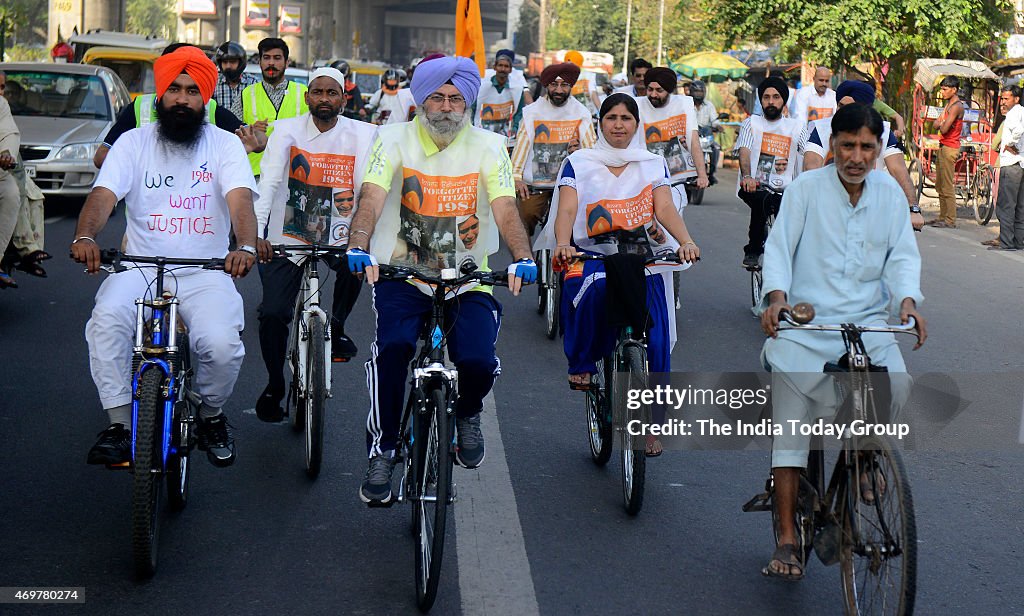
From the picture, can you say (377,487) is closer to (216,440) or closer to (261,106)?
(216,440)

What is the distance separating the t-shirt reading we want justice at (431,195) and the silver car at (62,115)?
36.7 feet

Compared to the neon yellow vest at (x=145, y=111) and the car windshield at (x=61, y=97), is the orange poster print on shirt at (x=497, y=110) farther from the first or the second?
the neon yellow vest at (x=145, y=111)

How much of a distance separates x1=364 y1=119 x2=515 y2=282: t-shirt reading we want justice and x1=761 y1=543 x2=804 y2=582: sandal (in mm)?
1669

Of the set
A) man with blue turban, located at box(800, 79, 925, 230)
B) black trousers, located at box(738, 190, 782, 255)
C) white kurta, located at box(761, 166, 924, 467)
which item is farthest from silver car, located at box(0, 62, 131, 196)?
white kurta, located at box(761, 166, 924, 467)

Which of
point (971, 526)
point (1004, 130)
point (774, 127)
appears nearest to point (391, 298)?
point (971, 526)

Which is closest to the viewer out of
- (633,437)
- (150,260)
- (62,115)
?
(150,260)

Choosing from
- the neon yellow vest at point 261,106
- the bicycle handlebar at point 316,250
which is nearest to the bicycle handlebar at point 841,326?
the bicycle handlebar at point 316,250

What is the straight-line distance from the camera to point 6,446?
664cm

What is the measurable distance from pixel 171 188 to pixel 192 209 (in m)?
0.12

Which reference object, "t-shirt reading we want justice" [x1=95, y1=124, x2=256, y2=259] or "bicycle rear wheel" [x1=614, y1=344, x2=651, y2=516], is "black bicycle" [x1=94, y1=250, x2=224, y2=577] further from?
"bicycle rear wheel" [x1=614, y1=344, x2=651, y2=516]

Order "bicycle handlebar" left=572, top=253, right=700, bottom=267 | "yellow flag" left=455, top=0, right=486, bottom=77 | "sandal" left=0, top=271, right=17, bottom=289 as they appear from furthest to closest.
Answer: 1. "yellow flag" left=455, top=0, right=486, bottom=77
2. "sandal" left=0, top=271, right=17, bottom=289
3. "bicycle handlebar" left=572, top=253, right=700, bottom=267

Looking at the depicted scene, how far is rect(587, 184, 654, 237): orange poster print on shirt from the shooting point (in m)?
6.61

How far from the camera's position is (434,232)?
5.53 meters

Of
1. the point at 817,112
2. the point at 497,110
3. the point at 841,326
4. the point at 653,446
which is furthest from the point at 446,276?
the point at 817,112
